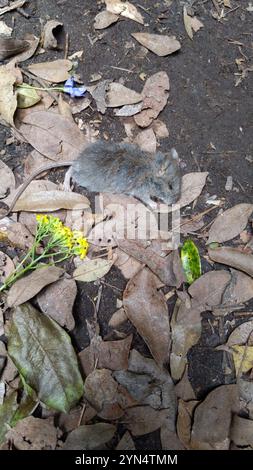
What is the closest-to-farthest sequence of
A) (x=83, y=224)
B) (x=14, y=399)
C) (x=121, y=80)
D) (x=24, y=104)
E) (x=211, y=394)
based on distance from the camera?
(x=14, y=399)
(x=211, y=394)
(x=83, y=224)
(x=24, y=104)
(x=121, y=80)

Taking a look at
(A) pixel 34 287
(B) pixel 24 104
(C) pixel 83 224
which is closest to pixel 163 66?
(B) pixel 24 104

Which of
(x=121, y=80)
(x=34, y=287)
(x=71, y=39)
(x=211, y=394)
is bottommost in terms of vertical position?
(x=211, y=394)

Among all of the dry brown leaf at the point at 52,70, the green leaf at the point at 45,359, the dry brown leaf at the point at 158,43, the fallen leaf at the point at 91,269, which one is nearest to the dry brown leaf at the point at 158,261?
the fallen leaf at the point at 91,269

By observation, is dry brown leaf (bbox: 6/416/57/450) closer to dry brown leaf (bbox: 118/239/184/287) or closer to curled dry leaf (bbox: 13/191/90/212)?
dry brown leaf (bbox: 118/239/184/287)

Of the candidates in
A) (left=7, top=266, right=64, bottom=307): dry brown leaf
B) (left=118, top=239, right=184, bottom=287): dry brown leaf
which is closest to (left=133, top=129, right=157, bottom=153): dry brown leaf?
(left=118, top=239, right=184, bottom=287): dry brown leaf

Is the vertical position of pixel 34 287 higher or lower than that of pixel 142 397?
higher

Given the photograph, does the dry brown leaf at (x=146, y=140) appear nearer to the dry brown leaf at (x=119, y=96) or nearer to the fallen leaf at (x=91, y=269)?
the dry brown leaf at (x=119, y=96)

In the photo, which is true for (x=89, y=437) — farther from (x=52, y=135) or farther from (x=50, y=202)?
(x=52, y=135)

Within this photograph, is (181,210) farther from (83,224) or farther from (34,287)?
(34,287)
